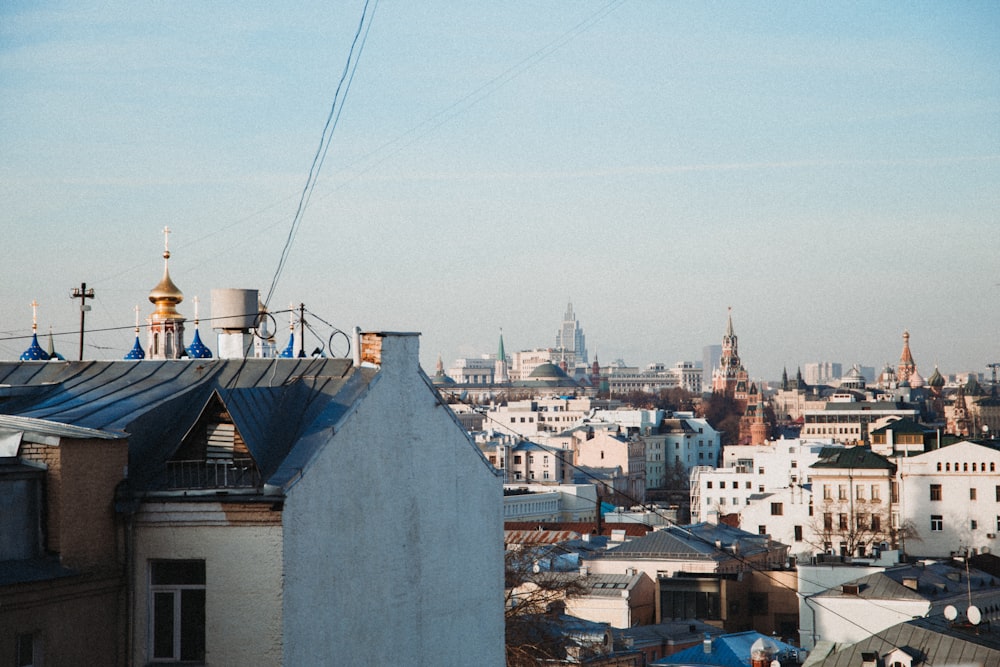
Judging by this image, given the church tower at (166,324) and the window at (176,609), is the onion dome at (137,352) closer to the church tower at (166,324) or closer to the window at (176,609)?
the church tower at (166,324)

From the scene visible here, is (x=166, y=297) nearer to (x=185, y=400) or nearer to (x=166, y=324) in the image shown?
(x=166, y=324)

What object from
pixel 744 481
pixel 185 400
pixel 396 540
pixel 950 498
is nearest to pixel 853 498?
pixel 950 498

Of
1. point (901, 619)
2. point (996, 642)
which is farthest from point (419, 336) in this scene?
point (901, 619)

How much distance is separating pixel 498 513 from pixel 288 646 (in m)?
3.44

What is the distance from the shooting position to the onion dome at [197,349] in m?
17.0

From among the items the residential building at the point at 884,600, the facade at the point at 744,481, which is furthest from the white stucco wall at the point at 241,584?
the facade at the point at 744,481

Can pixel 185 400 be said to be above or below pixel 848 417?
above

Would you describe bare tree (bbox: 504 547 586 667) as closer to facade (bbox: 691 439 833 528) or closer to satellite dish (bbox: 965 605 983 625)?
satellite dish (bbox: 965 605 983 625)

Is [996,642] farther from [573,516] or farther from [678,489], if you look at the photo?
[678,489]

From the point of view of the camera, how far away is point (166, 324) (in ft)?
56.2

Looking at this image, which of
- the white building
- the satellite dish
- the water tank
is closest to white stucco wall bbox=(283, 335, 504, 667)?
the water tank

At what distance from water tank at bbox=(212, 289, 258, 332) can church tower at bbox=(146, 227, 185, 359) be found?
60 cm

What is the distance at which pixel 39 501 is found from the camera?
9.51 meters

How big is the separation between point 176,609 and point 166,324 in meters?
7.47
